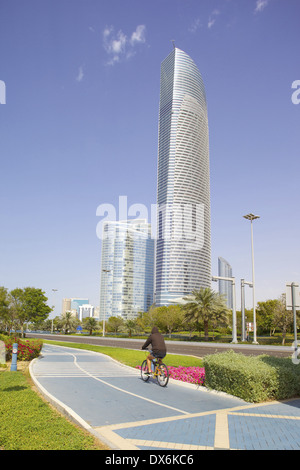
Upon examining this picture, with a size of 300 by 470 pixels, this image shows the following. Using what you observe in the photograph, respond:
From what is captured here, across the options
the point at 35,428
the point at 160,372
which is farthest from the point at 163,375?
the point at 35,428

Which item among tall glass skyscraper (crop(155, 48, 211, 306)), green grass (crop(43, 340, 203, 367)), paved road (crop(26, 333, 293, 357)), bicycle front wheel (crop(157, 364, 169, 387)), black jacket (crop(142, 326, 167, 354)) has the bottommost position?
paved road (crop(26, 333, 293, 357))

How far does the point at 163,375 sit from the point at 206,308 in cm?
4123

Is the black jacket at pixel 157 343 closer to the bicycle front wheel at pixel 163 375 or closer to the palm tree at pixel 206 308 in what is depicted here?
the bicycle front wheel at pixel 163 375

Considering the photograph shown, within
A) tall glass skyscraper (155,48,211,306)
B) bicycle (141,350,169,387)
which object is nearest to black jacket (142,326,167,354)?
bicycle (141,350,169,387)

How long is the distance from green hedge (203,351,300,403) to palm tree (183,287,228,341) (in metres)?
41.3

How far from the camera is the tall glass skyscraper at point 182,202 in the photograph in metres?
174

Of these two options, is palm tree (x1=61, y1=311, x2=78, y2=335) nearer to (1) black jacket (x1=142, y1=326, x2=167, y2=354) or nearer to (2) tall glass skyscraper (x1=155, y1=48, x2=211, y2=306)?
(2) tall glass skyscraper (x1=155, y1=48, x2=211, y2=306)

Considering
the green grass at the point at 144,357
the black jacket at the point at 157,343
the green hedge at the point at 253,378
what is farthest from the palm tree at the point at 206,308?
the green hedge at the point at 253,378

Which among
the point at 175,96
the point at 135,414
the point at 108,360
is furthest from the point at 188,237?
the point at 135,414

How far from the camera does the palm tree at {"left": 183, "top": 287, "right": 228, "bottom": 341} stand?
2003 inches

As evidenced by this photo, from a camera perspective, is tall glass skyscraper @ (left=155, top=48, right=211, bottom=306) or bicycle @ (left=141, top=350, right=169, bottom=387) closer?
bicycle @ (left=141, top=350, right=169, bottom=387)
